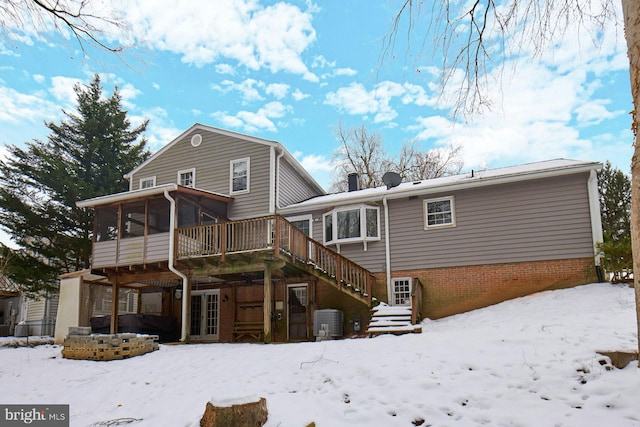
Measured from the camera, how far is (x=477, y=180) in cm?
1393

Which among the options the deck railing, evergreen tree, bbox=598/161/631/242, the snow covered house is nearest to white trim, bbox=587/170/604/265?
the snow covered house

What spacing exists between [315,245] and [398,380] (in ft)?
24.5

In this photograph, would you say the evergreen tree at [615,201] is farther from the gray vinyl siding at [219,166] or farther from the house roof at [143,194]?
the house roof at [143,194]

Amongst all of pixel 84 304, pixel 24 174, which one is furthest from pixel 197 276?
pixel 24 174

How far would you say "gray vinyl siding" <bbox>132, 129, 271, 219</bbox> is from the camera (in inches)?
656

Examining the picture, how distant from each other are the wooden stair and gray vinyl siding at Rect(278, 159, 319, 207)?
541 centimetres

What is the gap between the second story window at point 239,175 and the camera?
55.9 feet

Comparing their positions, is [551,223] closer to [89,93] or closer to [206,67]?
[206,67]

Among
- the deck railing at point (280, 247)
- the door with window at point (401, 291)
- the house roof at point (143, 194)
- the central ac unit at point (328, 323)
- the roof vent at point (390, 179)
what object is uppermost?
the roof vent at point (390, 179)

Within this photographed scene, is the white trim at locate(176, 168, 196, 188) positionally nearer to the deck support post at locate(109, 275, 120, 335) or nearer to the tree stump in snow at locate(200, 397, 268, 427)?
the deck support post at locate(109, 275, 120, 335)

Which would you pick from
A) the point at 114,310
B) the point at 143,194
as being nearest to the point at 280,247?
the point at 143,194

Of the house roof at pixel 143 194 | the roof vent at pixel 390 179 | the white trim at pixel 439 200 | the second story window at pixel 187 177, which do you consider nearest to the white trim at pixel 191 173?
the second story window at pixel 187 177

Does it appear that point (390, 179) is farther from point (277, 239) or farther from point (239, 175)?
point (277, 239)

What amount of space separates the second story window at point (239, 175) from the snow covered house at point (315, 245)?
0.05 metres
